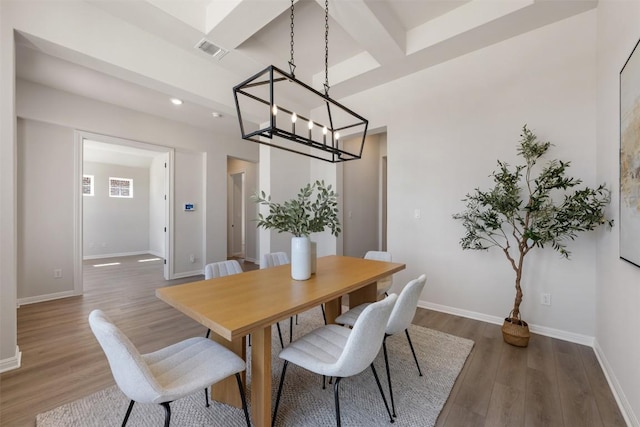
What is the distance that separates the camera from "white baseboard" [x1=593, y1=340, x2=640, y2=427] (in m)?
1.53

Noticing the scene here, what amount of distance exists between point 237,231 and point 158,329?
4509mm

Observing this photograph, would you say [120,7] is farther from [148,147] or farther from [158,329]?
[158,329]

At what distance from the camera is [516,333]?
2.38 metres

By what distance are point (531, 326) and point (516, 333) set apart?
1.61ft

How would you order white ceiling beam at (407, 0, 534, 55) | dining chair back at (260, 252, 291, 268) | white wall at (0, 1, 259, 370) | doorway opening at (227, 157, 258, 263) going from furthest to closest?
doorway opening at (227, 157, 258, 263)
dining chair back at (260, 252, 291, 268)
white ceiling beam at (407, 0, 534, 55)
white wall at (0, 1, 259, 370)

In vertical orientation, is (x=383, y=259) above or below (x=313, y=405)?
above

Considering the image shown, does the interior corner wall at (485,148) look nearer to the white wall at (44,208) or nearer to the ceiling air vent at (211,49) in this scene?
the ceiling air vent at (211,49)

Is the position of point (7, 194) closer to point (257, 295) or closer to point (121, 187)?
point (257, 295)

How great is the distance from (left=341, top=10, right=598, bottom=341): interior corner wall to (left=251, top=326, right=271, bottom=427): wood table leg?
101 inches

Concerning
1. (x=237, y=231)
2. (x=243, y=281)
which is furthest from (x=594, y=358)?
(x=237, y=231)

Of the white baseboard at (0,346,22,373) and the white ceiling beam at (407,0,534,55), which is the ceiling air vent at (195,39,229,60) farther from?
the white baseboard at (0,346,22,373)

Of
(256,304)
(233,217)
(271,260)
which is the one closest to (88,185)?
(233,217)

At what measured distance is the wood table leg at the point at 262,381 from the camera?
1.35m

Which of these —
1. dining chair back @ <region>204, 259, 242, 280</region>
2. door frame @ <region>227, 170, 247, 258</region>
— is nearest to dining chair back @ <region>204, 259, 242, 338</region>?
dining chair back @ <region>204, 259, 242, 280</region>
